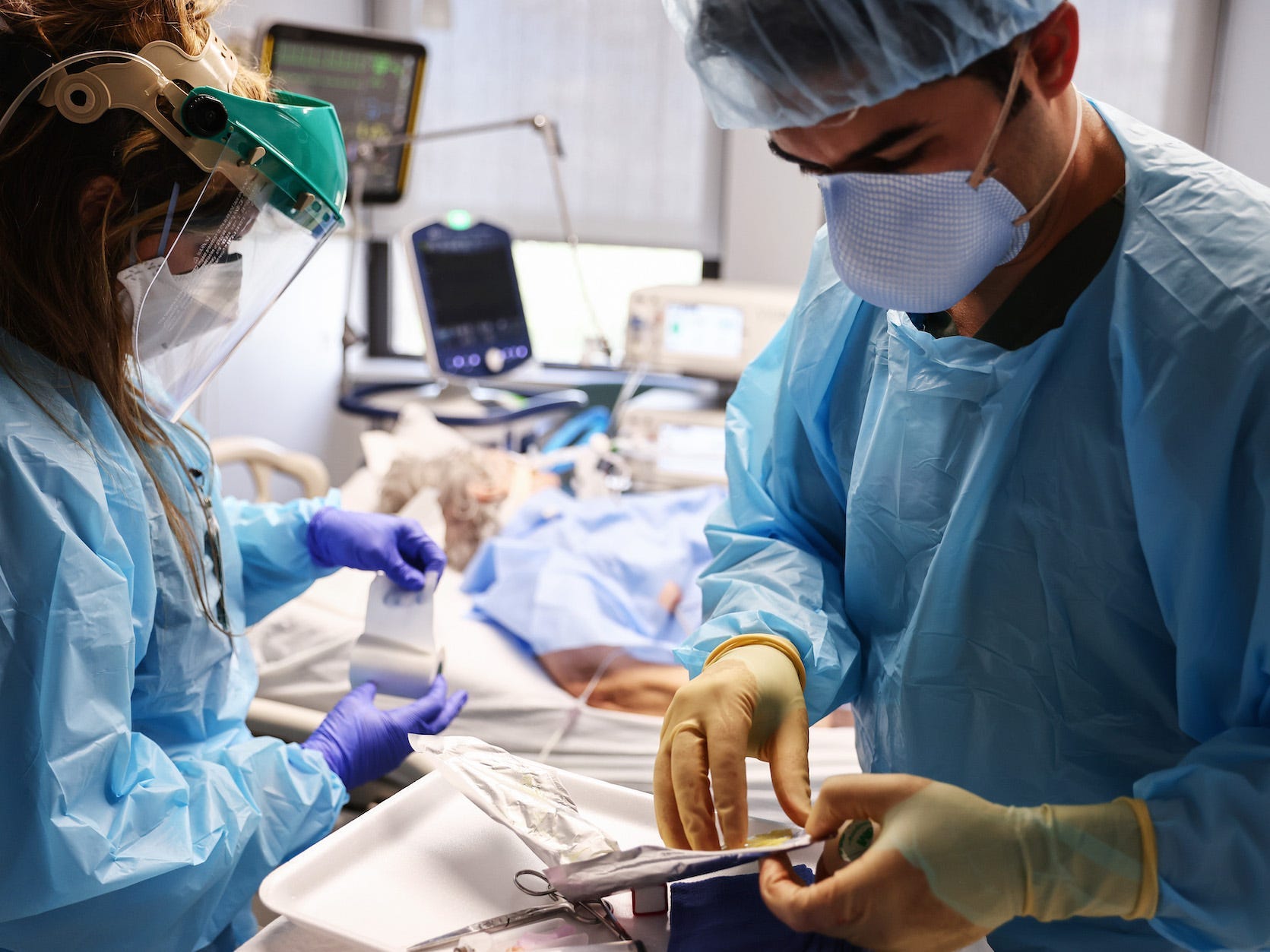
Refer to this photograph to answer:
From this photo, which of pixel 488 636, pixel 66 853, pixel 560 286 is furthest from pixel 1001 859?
pixel 560 286

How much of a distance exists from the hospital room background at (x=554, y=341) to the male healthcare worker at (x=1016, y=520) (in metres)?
0.92

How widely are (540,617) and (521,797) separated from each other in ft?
4.01

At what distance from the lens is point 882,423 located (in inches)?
41.3

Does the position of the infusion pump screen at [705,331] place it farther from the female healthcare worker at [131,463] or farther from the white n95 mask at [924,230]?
the white n95 mask at [924,230]

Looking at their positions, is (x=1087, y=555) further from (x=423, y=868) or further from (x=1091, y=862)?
(x=423, y=868)

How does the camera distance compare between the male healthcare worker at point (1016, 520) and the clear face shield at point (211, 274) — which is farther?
the clear face shield at point (211, 274)

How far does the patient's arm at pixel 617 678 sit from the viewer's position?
2.08 metres

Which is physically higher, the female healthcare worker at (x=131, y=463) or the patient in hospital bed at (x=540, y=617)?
the female healthcare worker at (x=131, y=463)

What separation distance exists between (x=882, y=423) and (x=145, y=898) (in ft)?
3.02

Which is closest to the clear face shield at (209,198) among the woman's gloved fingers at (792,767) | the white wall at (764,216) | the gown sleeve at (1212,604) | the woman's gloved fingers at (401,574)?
the woman's gloved fingers at (401,574)

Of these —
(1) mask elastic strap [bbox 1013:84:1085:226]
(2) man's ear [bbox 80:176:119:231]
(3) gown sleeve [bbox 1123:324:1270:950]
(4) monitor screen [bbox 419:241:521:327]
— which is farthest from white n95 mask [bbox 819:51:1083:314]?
(4) monitor screen [bbox 419:241:521:327]

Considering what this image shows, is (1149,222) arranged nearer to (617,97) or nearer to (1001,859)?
(1001,859)

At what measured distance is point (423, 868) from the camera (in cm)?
97

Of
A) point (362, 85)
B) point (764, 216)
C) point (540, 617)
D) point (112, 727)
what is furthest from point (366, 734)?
point (764, 216)
